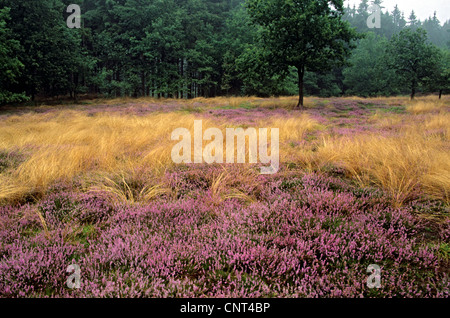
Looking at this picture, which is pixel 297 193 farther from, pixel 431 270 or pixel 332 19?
pixel 332 19

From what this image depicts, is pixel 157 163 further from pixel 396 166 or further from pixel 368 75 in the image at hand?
pixel 368 75

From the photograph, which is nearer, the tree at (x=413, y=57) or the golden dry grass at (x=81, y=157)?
the golden dry grass at (x=81, y=157)

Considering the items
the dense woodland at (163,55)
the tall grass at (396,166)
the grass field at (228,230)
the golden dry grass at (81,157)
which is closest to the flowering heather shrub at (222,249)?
the grass field at (228,230)

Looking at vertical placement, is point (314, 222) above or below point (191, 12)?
below

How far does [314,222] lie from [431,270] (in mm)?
1043

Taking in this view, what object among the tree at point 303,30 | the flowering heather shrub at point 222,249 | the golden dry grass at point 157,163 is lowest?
the flowering heather shrub at point 222,249

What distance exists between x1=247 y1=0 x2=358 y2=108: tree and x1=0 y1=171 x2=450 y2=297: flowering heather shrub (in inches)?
643

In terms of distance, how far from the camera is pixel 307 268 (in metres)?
2.04

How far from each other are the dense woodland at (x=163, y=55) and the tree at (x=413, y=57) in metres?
0.10

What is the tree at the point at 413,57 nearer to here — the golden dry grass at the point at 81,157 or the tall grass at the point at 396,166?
the golden dry grass at the point at 81,157

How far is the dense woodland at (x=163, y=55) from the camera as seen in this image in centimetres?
2039

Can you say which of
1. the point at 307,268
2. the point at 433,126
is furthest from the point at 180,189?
the point at 433,126

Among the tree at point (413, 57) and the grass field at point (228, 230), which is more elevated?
the tree at point (413, 57)
